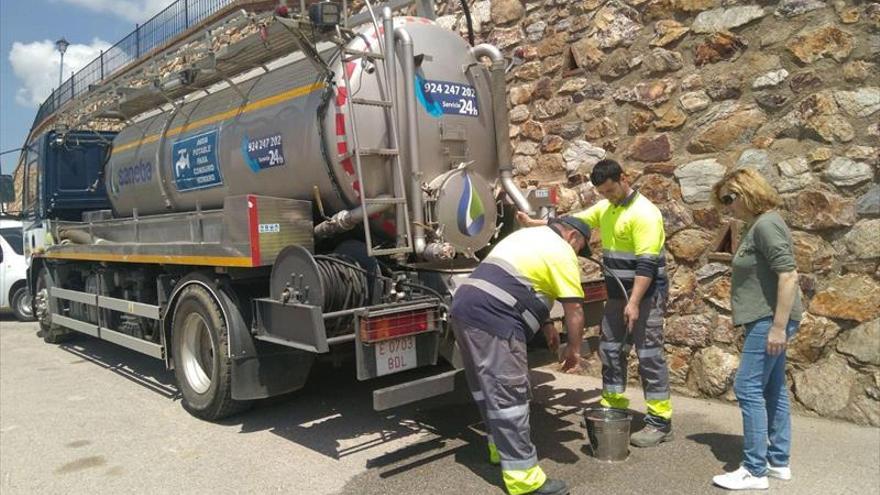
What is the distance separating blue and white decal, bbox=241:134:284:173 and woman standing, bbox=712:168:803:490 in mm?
3184

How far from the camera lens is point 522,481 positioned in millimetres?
3631

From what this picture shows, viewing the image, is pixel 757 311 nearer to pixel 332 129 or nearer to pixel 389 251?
pixel 389 251

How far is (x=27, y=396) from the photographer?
21.8 feet

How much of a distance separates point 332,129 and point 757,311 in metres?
2.91

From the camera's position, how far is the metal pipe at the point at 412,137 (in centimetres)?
468

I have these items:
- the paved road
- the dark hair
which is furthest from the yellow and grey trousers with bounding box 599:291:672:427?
the dark hair

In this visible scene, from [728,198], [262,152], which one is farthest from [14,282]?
[728,198]

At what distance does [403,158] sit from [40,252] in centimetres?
708

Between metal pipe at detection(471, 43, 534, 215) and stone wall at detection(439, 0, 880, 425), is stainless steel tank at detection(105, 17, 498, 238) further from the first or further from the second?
stone wall at detection(439, 0, 880, 425)

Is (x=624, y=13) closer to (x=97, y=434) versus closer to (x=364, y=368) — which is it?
(x=364, y=368)

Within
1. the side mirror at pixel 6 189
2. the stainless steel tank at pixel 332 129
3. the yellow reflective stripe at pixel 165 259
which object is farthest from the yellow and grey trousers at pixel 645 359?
the side mirror at pixel 6 189

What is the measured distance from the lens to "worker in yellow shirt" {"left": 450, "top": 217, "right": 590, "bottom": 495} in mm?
3660

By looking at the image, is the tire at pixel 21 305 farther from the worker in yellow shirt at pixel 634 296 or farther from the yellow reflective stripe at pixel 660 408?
the yellow reflective stripe at pixel 660 408

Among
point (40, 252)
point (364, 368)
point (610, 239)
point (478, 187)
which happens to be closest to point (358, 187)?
point (478, 187)
